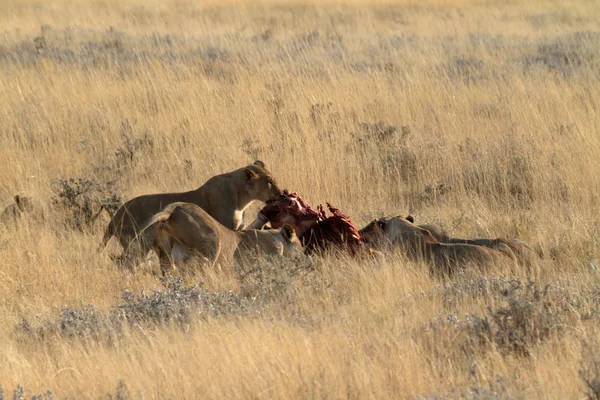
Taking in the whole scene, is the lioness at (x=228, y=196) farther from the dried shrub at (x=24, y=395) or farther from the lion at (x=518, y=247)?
the dried shrub at (x=24, y=395)

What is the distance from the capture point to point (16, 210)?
29.0 feet

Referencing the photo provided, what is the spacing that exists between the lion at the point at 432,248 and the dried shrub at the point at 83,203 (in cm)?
256

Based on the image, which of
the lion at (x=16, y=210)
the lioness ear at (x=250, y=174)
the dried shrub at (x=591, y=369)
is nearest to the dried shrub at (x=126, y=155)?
the lion at (x=16, y=210)

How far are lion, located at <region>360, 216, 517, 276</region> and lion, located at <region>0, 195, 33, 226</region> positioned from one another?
320 centimetres

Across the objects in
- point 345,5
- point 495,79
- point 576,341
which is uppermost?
point 345,5

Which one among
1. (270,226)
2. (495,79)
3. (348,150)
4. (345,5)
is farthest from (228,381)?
(345,5)

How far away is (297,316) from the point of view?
20.4ft

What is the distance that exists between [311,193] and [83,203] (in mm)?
2540

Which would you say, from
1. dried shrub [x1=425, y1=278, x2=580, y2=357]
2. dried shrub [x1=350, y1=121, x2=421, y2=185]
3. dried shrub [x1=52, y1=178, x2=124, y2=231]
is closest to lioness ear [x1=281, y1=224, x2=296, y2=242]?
dried shrub [x1=52, y1=178, x2=124, y2=231]

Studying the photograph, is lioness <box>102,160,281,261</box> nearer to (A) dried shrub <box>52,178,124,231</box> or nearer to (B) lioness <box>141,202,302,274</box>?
(A) dried shrub <box>52,178,124,231</box>

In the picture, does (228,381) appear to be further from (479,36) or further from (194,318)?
(479,36)

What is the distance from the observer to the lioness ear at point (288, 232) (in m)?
7.98

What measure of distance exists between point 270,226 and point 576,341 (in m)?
3.81

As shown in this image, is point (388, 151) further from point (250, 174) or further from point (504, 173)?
point (250, 174)
